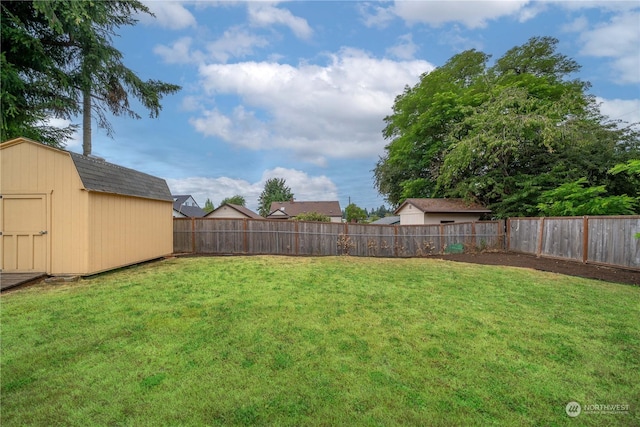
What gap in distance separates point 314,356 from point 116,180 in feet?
24.7

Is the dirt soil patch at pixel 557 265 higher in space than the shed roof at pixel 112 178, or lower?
lower

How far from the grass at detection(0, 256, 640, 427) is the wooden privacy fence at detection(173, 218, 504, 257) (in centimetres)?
597

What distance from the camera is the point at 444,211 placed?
14.9 metres

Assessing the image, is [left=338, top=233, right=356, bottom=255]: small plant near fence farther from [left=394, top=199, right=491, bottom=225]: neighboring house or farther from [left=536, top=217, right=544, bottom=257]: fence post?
[left=536, top=217, right=544, bottom=257]: fence post

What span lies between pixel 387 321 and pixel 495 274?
4.78 meters

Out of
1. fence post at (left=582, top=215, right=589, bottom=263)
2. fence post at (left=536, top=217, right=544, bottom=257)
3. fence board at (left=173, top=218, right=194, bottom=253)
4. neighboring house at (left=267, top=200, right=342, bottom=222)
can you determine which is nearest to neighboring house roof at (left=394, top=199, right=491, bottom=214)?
fence post at (left=536, top=217, right=544, bottom=257)

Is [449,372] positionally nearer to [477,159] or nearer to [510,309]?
[510,309]

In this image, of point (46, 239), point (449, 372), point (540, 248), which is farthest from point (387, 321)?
point (540, 248)

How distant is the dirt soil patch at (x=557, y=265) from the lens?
6825mm

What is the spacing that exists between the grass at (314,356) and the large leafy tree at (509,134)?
10211mm

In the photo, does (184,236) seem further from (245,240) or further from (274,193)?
(274,193)

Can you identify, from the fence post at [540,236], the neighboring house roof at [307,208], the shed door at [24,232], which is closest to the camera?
the shed door at [24,232]

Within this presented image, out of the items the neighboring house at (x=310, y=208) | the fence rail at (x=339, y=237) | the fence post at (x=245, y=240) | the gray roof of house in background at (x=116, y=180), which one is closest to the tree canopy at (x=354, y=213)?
the neighboring house at (x=310, y=208)

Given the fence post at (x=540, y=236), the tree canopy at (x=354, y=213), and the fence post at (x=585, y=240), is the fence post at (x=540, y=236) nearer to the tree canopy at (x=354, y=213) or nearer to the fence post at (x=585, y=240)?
the fence post at (x=585, y=240)
